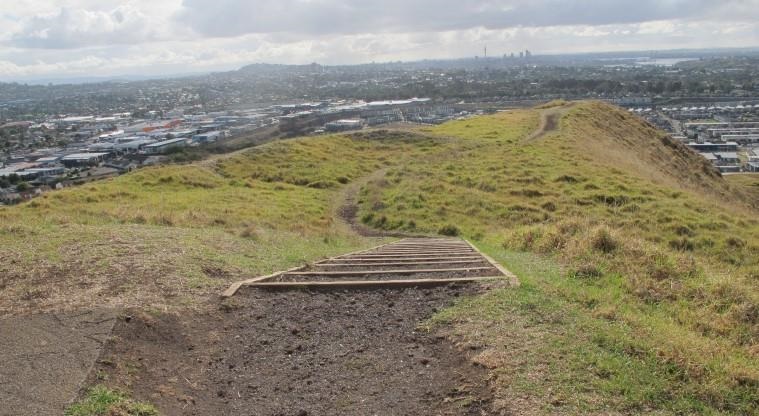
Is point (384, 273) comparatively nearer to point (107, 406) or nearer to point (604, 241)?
point (604, 241)

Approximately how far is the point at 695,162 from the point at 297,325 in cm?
3909

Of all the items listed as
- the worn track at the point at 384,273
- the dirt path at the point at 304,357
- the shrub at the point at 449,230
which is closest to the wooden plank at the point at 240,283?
the worn track at the point at 384,273

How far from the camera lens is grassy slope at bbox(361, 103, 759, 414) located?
4.68 metres

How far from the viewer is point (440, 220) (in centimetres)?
2038

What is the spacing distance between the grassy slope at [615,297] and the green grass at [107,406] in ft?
9.19

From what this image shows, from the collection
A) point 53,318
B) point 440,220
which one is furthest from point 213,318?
point 440,220

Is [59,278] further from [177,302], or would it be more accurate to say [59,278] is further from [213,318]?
[213,318]

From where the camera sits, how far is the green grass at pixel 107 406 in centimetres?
436

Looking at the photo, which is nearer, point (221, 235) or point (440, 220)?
point (221, 235)

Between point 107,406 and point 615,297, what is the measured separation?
18.2 ft

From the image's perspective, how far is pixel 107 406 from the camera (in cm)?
443

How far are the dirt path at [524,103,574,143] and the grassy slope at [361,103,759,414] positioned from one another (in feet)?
45.0

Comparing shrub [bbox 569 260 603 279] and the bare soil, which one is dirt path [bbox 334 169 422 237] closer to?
shrub [bbox 569 260 603 279]

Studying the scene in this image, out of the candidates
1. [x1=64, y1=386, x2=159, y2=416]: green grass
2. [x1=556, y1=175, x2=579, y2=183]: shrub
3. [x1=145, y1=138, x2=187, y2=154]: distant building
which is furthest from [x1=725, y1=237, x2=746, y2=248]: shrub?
[x1=145, y1=138, x2=187, y2=154]: distant building
